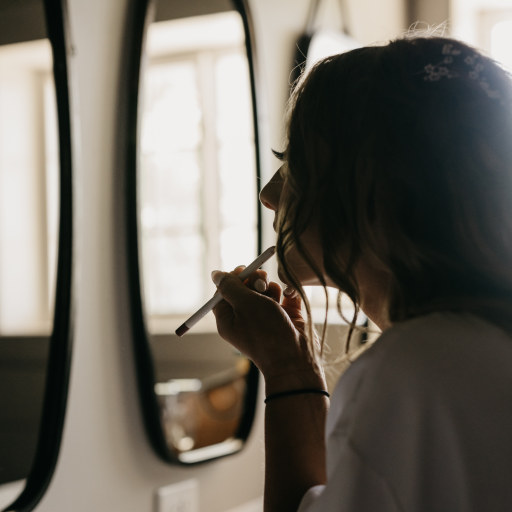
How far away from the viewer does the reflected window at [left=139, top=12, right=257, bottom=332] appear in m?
1.00

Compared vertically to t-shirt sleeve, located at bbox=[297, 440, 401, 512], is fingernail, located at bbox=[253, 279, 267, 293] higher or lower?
higher

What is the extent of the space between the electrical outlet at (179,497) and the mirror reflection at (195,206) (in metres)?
0.04

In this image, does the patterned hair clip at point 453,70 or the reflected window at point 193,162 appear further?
the reflected window at point 193,162

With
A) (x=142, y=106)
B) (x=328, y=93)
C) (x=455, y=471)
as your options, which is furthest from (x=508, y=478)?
(x=142, y=106)

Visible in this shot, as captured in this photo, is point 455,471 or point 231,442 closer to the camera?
point 455,471

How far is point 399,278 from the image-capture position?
546mm

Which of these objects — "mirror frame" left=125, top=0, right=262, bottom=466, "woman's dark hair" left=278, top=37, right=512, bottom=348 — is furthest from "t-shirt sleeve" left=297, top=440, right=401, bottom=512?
"mirror frame" left=125, top=0, right=262, bottom=466

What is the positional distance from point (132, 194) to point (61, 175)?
14 cm

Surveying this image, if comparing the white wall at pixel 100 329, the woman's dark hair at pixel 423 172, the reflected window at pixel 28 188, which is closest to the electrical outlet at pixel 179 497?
the white wall at pixel 100 329

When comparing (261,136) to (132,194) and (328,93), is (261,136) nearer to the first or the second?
(132,194)

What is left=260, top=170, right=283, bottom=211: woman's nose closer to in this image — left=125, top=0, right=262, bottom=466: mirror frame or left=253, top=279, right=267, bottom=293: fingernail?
left=253, top=279, right=267, bottom=293: fingernail

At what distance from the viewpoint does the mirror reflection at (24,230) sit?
0.77 meters

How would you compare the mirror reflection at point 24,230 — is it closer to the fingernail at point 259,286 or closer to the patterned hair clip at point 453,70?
the fingernail at point 259,286

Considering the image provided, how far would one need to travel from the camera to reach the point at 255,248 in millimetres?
1241
